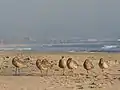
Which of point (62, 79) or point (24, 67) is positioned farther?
point (24, 67)

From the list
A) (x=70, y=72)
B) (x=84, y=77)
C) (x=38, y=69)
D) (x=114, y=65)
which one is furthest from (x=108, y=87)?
(x=114, y=65)

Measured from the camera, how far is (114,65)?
1873 centimetres

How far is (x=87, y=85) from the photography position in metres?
13.6

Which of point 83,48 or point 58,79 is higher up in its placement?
point 83,48

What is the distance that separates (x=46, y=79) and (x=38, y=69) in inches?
92.1

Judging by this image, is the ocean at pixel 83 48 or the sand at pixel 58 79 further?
the ocean at pixel 83 48

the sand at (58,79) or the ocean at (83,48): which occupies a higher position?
the ocean at (83,48)

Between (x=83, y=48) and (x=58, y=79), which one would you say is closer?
(x=58, y=79)

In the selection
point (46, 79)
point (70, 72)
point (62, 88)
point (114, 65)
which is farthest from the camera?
point (114, 65)

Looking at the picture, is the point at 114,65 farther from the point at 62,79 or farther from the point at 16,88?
the point at 16,88

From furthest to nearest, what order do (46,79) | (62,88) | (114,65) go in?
(114,65) < (46,79) < (62,88)

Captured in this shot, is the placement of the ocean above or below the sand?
above

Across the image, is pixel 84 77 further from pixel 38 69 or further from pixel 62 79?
pixel 38 69

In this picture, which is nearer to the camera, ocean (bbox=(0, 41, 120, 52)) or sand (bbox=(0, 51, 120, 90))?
sand (bbox=(0, 51, 120, 90))
